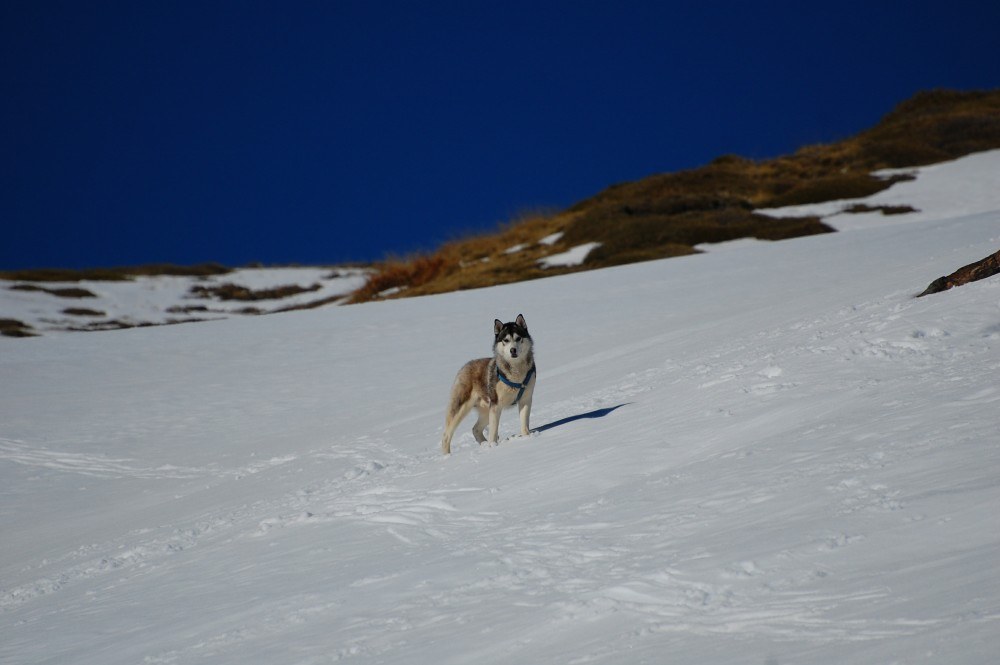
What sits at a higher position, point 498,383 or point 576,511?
point 498,383

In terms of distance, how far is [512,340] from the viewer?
9.15m

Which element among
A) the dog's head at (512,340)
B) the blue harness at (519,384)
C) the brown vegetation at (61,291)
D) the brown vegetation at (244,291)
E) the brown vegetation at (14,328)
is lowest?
the blue harness at (519,384)

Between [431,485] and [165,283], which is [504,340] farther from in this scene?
[165,283]

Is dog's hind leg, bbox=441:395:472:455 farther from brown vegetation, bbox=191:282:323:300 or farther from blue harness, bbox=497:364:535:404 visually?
brown vegetation, bbox=191:282:323:300

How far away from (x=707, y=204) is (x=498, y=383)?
34623 millimetres

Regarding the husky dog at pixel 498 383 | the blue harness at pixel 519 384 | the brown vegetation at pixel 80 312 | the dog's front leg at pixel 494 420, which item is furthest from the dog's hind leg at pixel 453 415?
the brown vegetation at pixel 80 312

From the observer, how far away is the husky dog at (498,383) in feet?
30.6

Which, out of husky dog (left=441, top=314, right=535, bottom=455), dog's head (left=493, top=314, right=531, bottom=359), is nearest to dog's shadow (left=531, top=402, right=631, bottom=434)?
husky dog (left=441, top=314, right=535, bottom=455)

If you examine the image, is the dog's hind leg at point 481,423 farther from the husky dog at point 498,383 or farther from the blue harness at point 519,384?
the blue harness at point 519,384

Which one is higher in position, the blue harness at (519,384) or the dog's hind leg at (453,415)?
the blue harness at (519,384)

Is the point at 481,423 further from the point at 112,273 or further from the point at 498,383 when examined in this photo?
the point at 112,273

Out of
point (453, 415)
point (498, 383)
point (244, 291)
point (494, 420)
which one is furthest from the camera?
point (244, 291)

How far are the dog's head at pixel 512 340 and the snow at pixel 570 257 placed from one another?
26273 mm

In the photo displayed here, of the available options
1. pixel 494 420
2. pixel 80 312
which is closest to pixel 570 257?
pixel 80 312
